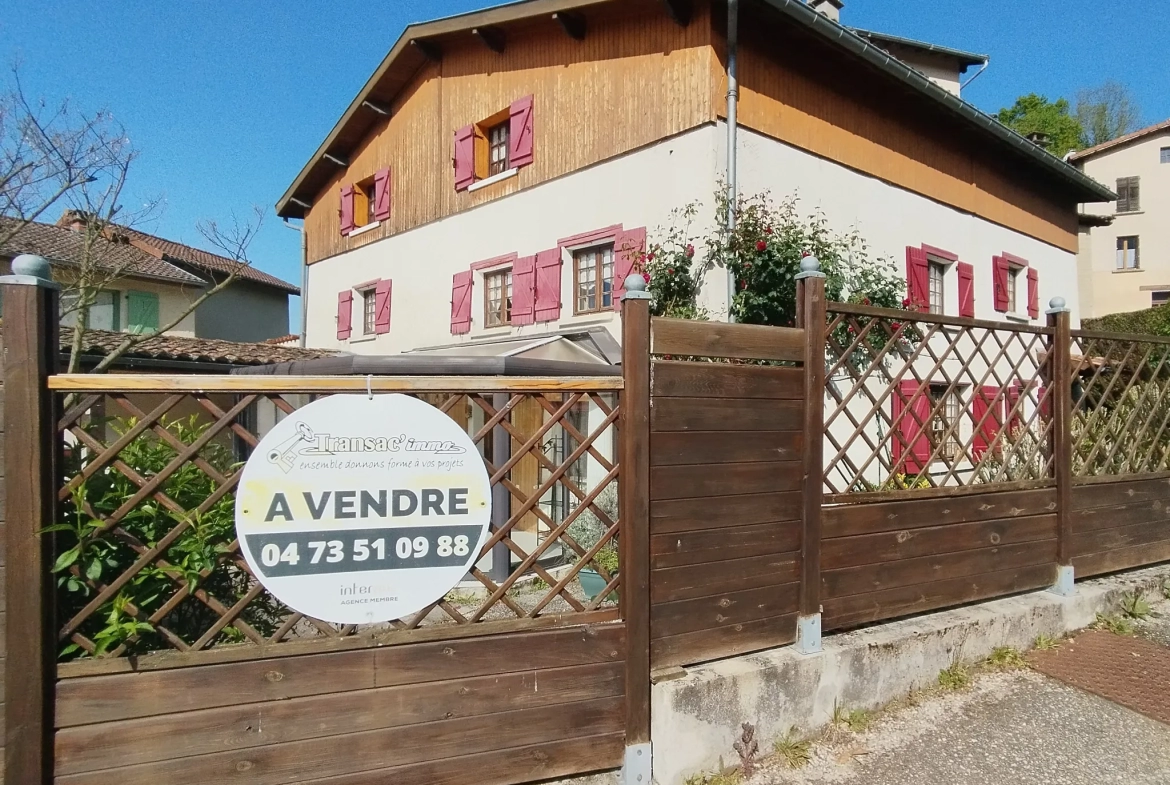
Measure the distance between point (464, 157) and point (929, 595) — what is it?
956cm

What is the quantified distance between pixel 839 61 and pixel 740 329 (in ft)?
23.8

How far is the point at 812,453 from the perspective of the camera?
3.73m

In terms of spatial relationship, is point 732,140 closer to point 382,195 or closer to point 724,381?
point 724,381

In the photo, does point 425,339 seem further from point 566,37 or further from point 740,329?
point 740,329

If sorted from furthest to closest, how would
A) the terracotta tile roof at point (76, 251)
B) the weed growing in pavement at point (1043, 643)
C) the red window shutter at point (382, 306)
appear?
the terracotta tile roof at point (76, 251), the red window shutter at point (382, 306), the weed growing in pavement at point (1043, 643)

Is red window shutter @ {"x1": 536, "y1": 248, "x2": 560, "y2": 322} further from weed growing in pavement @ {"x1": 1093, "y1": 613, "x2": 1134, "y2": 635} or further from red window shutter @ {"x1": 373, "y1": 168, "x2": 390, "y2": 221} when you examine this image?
weed growing in pavement @ {"x1": 1093, "y1": 613, "x2": 1134, "y2": 635}

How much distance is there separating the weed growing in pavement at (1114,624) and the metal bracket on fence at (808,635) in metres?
2.87

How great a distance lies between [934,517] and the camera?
4.31 m

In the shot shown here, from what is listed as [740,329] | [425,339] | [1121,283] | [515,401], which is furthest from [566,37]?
[1121,283]

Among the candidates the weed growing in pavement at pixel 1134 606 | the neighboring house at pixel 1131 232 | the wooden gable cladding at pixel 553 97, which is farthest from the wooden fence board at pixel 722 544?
the neighboring house at pixel 1131 232

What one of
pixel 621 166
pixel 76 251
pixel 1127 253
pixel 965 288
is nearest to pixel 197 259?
pixel 76 251

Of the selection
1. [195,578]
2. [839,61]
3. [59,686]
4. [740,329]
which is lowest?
[59,686]

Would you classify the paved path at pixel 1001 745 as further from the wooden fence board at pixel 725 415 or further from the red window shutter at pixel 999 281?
the red window shutter at pixel 999 281

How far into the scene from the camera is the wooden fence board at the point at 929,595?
394 centimetres
